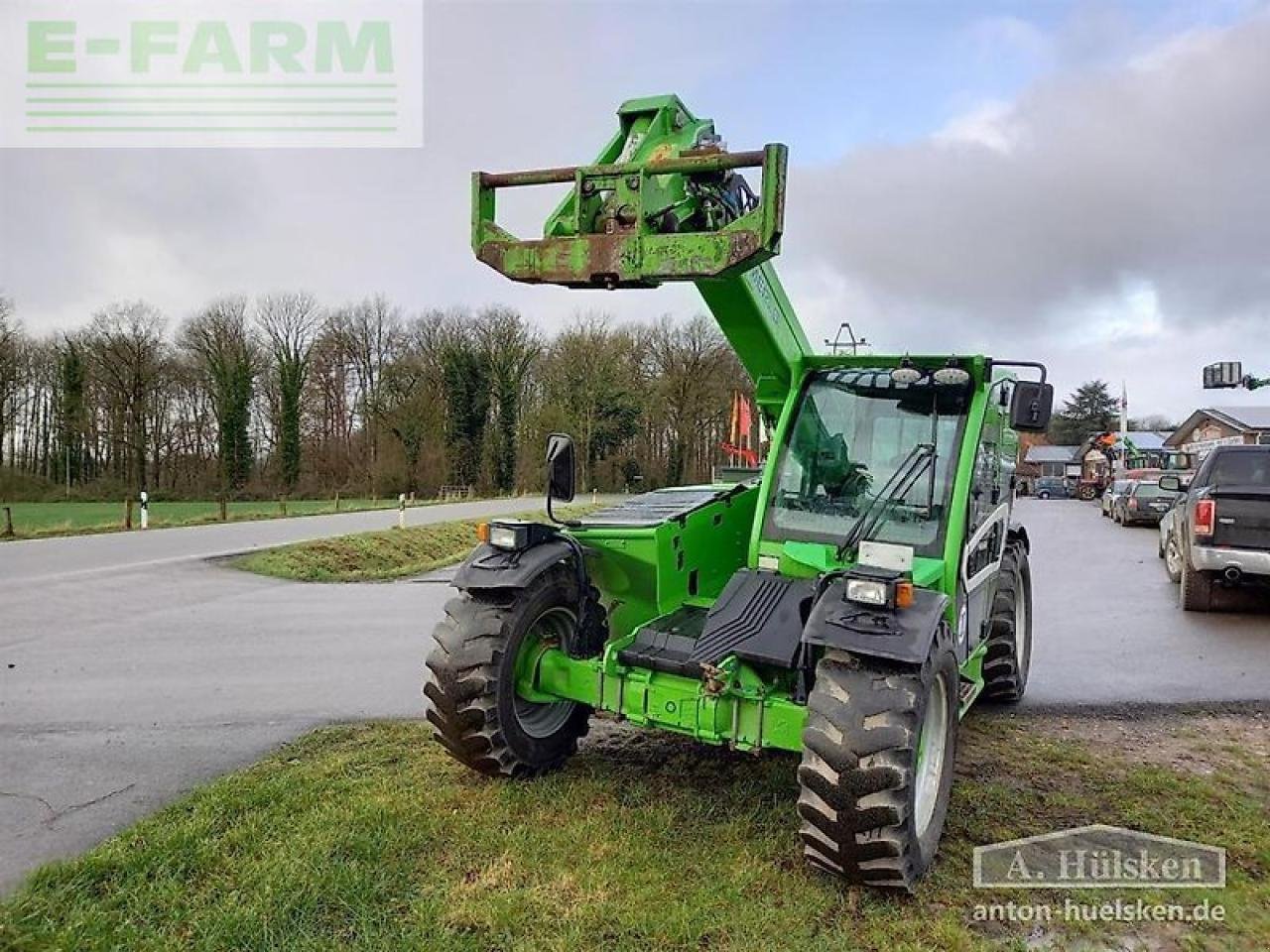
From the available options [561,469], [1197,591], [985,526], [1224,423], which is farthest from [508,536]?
[1224,423]

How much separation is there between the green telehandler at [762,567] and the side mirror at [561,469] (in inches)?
0.6

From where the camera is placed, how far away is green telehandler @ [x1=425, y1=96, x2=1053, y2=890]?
348 centimetres

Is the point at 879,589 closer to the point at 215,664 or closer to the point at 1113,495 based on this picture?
the point at 215,664

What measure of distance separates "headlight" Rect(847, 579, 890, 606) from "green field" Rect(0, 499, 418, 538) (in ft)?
69.0

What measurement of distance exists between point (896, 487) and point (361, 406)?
48.2 meters

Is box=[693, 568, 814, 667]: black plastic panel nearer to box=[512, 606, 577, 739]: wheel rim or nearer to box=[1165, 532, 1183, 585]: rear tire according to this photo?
box=[512, 606, 577, 739]: wheel rim

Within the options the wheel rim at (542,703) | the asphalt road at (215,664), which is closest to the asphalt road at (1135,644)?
the asphalt road at (215,664)

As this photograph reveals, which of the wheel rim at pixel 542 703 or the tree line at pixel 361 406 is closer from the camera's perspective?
the wheel rim at pixel 542 703

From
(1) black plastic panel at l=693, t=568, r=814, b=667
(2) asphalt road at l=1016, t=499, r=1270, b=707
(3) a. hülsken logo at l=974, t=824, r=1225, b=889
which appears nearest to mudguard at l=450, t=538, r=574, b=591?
(1) black plastic panel at l=693, t=568, r=814, b=667

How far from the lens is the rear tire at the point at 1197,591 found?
1064cm

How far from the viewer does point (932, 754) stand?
396 cm

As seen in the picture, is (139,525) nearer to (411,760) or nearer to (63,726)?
(63,726)

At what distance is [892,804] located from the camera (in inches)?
130

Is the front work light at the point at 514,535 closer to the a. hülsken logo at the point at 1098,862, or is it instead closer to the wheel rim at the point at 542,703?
the wheel rim at the point at 542,703
